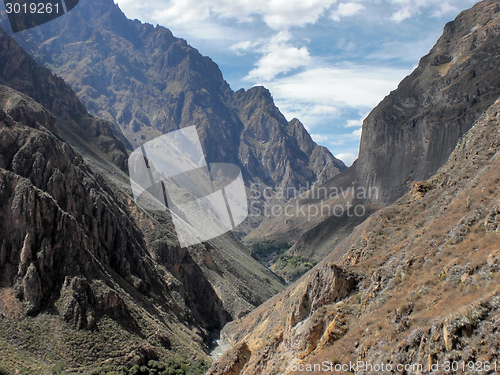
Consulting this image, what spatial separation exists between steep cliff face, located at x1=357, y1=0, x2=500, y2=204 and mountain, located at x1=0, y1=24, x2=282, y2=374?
3738 inches

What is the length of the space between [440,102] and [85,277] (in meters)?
153

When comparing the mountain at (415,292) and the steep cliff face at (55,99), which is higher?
the steep cliff face at (55,99)

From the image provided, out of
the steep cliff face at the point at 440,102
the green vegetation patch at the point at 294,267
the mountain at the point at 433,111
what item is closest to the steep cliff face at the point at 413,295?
the steep cliff face at the point at 440,102

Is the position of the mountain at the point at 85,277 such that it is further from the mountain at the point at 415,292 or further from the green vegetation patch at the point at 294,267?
the green vegetation patch at the point at 294,267

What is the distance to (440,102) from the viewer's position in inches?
6698

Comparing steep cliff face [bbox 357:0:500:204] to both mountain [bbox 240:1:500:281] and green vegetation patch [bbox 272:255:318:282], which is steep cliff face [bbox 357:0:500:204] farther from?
green vegetation patch [bbox 272:255:318:282]

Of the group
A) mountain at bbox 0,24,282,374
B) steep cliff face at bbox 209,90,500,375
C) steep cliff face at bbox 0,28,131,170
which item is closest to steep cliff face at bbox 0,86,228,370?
mountain at bbox 0,24,282,374

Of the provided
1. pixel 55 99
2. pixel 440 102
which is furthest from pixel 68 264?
pixel 440 102

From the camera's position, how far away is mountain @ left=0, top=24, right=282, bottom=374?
5412cm

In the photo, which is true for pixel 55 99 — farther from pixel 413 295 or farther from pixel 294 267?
pixel 413 295

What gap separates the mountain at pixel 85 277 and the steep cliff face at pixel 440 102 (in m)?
94.9

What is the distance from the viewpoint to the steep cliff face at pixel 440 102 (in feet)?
508

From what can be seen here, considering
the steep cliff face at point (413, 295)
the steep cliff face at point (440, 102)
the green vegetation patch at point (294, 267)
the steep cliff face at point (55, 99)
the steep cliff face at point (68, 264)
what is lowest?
the green vegetation patch at point (294, 267)

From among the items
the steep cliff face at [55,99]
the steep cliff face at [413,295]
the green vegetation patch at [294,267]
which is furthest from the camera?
the green vegetation patch at [294,267]
